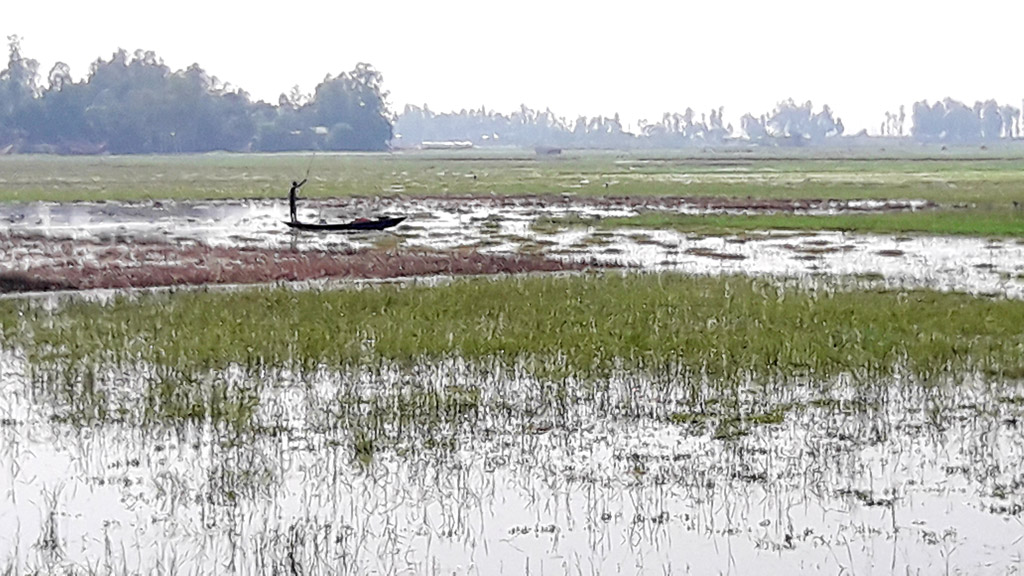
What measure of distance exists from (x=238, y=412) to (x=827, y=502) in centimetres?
532

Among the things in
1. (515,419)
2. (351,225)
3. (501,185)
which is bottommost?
(501,185)

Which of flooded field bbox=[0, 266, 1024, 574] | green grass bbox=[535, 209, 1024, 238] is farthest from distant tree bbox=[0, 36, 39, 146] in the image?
flooded field bbox=[0, 266, 1024, 574]

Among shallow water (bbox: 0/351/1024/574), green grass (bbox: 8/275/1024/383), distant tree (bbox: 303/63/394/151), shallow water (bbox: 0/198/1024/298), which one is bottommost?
shallow water (bbox: 0/198/1024/298)

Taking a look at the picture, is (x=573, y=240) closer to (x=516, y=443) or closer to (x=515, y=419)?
(x=515, y=419)

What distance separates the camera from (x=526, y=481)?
9.48 meters

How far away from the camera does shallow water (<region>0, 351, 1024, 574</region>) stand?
26.0ft

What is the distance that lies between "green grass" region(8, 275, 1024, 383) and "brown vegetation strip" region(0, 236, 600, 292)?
110 inches

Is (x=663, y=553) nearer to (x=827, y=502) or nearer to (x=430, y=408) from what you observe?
(x=827, y=502)

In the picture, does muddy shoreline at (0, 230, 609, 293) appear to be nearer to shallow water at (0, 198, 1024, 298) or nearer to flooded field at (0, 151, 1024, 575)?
flooded field at (0, 151, 1024, 575)

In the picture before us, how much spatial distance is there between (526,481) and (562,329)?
6.57 meters

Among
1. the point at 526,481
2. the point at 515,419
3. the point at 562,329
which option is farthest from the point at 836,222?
the point at 526,481

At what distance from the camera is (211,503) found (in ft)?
29.3

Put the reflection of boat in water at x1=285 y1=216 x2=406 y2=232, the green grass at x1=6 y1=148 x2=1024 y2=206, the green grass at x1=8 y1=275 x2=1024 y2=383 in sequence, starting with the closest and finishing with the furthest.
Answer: the green grass at x1=8 y1=275 x2=1024 y2=383 < the reflection of boat in water at x1=285 y1=216 x2=406 y2=232 < the green grass at x1=6 y1=148 x2=1024 y2=206

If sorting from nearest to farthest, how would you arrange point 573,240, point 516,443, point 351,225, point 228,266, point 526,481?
1. point 526,481
2. point 516,443
3. point 228,266
4. point 573,240
5. point 351,225
